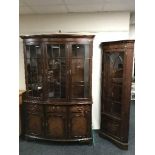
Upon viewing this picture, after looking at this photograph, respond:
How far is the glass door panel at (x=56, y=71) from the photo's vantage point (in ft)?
11.8

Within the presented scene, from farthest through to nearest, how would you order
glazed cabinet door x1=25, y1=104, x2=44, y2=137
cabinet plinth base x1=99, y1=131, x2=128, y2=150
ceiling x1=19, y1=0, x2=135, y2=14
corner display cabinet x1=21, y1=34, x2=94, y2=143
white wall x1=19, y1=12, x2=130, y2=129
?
white wall x1=19, y1=12, x2=130, y2=129
glazed cabinet door x1=25, y1=104, x2=44, y2=137
corner display cabinet x1=21, y1=34, x2=94, y2=143
cabinet plinth base x1=99, y1=131, x2=128, y2=150
ceiling x1=19, y1=0, x2=135, y2=14

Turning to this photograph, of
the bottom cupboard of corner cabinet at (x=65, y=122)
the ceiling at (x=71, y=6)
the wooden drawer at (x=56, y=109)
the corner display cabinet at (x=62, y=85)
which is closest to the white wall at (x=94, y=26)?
the ceiling at (x=71, y=6)

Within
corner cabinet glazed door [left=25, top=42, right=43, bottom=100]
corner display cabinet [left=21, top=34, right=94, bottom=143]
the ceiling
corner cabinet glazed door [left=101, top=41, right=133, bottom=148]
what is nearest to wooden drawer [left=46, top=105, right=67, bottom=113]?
corner display cabinet [left=21, top=34, right=94, bottom=143]

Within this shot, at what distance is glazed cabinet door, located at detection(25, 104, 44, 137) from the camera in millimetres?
3669

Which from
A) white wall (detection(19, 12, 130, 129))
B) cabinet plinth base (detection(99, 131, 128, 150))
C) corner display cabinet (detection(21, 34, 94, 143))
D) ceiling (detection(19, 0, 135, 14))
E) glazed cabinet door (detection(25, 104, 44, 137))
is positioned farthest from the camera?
white wall (detection(19, 12, 130, 129))

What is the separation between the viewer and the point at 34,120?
12.3ft

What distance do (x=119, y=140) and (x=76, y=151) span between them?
2.73 ft

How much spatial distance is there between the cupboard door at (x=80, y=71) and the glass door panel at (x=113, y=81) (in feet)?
1.50

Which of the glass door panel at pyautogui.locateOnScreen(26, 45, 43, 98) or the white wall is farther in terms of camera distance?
the white wall

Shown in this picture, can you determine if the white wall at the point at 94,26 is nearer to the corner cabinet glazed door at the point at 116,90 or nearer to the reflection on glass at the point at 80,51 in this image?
the corner cabinet glazed door at the point at 116,90

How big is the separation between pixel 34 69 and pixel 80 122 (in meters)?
1.38

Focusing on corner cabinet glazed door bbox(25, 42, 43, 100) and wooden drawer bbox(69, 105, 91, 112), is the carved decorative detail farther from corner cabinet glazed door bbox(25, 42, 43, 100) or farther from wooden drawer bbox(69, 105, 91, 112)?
wooden drawer bbox(69, 105, 91, 112)
